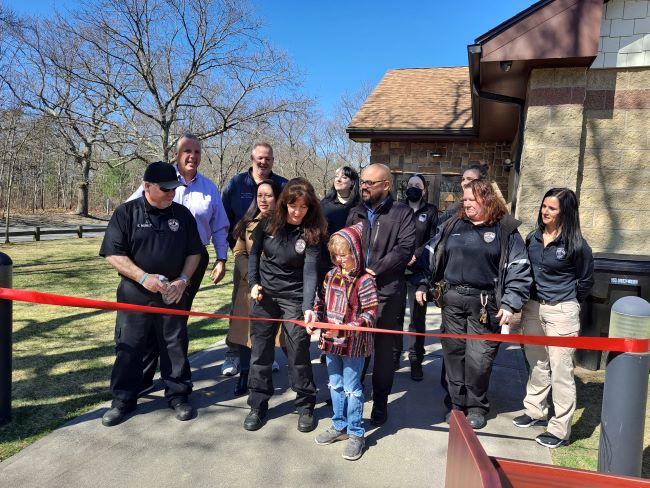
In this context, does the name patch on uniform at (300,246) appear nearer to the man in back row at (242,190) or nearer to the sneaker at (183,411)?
the man in back row at (242,190)

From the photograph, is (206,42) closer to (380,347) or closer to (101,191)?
(380,347)

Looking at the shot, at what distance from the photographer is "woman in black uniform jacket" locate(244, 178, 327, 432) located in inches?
129

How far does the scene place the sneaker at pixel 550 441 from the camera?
3.20 m

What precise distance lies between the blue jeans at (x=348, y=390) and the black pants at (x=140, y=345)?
1227 mm

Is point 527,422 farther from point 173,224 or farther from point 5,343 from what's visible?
point 5,343

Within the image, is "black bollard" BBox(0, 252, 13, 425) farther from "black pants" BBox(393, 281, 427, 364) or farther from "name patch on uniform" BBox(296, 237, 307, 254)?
"black pants" BBox(393, 281, 427, 364)

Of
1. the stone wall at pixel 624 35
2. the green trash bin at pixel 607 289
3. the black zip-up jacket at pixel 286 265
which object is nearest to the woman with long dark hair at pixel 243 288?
the black zip-up jacket at pixel 286 265

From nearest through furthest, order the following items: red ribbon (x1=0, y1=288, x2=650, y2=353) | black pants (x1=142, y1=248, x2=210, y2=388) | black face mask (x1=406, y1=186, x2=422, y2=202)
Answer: red ribbon (x1=0, y1=288, x2=650, y2=353) < black pants (x1=142, y1=248, x2=210, y2=388) < black face mask (x1=406, y1=186, x2=422, y2=202)

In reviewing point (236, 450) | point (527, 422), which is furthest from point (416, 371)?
point (236, 450)

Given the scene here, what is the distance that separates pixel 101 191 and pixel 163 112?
42.2 m

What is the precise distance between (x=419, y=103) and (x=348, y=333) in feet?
32.4

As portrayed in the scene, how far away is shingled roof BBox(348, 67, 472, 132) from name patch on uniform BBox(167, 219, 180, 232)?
25.4 ft

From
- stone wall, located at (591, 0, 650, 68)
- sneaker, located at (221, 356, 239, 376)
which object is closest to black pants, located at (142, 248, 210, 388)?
sneaker, located at (221, 356, 239, 376)

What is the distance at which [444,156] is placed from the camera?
1080cm
